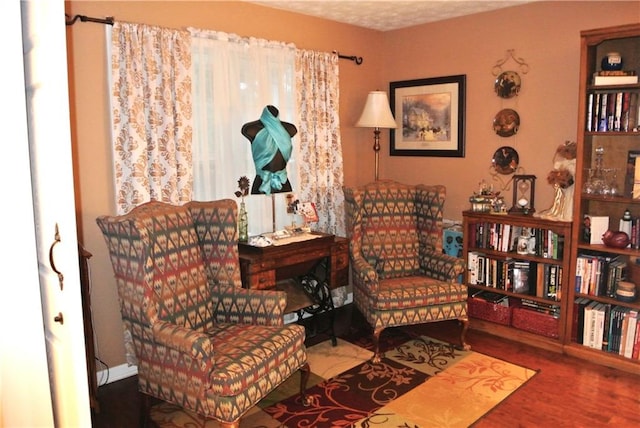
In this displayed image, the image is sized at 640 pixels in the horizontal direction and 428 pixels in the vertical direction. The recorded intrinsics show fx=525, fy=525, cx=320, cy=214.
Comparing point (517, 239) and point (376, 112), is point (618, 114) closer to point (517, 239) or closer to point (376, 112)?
point (517, 239)

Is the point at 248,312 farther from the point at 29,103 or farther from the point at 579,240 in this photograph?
the point at 579,240

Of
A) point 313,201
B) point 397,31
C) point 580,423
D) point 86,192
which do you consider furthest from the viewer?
point 397,31

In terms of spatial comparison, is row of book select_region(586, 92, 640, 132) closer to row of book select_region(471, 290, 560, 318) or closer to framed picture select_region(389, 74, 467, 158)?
framed picture select_region(389, 74, 467, 158)

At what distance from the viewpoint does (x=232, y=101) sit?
3.86 m

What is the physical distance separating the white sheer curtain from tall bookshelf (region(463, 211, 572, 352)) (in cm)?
167

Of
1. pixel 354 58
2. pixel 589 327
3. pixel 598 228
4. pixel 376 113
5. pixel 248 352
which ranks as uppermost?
pixel 354 58

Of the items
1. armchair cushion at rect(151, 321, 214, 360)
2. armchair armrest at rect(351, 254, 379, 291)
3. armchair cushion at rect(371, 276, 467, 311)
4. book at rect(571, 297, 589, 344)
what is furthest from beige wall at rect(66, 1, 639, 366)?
armchair armrest at rect(351, 254, 379, 291)

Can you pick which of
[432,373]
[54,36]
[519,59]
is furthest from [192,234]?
[519,59]

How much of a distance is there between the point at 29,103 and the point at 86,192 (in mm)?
1499

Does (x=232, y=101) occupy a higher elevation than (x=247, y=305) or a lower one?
higher

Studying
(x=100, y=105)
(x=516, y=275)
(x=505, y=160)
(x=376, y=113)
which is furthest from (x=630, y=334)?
(x=100, y=105)

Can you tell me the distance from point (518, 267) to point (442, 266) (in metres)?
0.60

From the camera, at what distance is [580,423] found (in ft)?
9.36

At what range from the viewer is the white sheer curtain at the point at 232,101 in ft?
12.1
